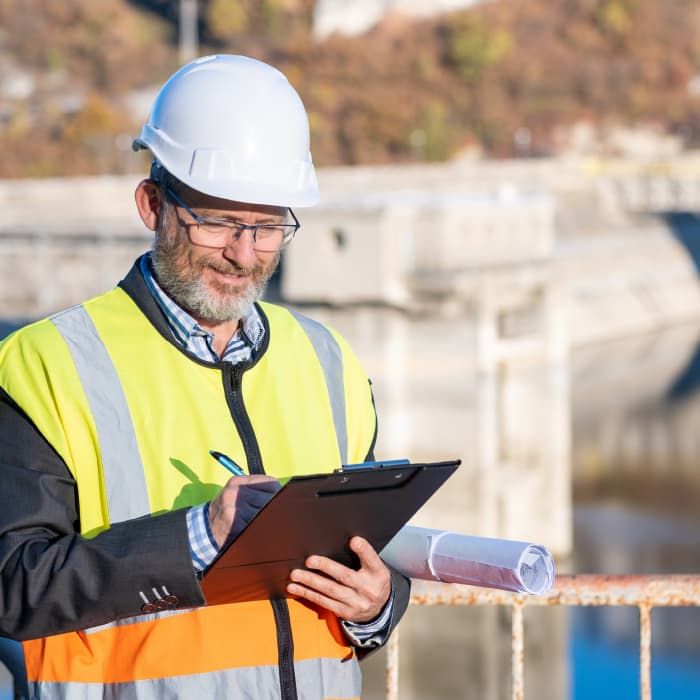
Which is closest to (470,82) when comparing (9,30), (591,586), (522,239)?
(9,30)

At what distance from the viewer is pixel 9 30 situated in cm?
5194

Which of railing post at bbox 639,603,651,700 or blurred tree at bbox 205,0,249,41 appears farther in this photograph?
blurred tree at bbox 205,0,249,41

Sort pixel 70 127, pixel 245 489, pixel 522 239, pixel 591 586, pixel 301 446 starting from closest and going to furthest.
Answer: pixel 245 489 < pixel 301 446 < pixel 591 586 < pixel 522 239 < pixel 70 127

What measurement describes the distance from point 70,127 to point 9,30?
12363 millimetres

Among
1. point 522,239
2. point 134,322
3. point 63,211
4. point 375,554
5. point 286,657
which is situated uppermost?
point 63,211

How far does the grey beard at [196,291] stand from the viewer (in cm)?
238

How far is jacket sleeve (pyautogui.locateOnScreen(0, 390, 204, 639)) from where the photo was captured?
83.0 inches

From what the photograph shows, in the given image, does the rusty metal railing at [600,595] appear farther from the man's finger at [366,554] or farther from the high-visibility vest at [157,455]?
the man's finger at [366,554]

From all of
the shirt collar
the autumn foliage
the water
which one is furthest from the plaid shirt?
the autumn foliage

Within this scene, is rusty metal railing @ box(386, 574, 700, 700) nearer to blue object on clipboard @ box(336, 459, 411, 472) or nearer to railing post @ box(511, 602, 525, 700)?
railing post @ box(511, 602, 525, 700)

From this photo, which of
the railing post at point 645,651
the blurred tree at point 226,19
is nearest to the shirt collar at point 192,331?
the railing post at point 645,651

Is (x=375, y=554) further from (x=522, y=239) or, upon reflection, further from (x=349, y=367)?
(x=522, y=239)

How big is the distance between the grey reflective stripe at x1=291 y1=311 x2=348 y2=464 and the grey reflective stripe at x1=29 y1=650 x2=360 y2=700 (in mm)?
382

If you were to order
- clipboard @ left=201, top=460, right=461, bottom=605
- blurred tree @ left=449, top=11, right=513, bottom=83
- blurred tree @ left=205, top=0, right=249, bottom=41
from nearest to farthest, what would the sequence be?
clipboard @ left=201, top=460, right=461, bottom=605 < blurred tree @ left=449, top=11, right=513, bottom=83 < blurred tree @ left=205, top=0, right=249, bottom=41
